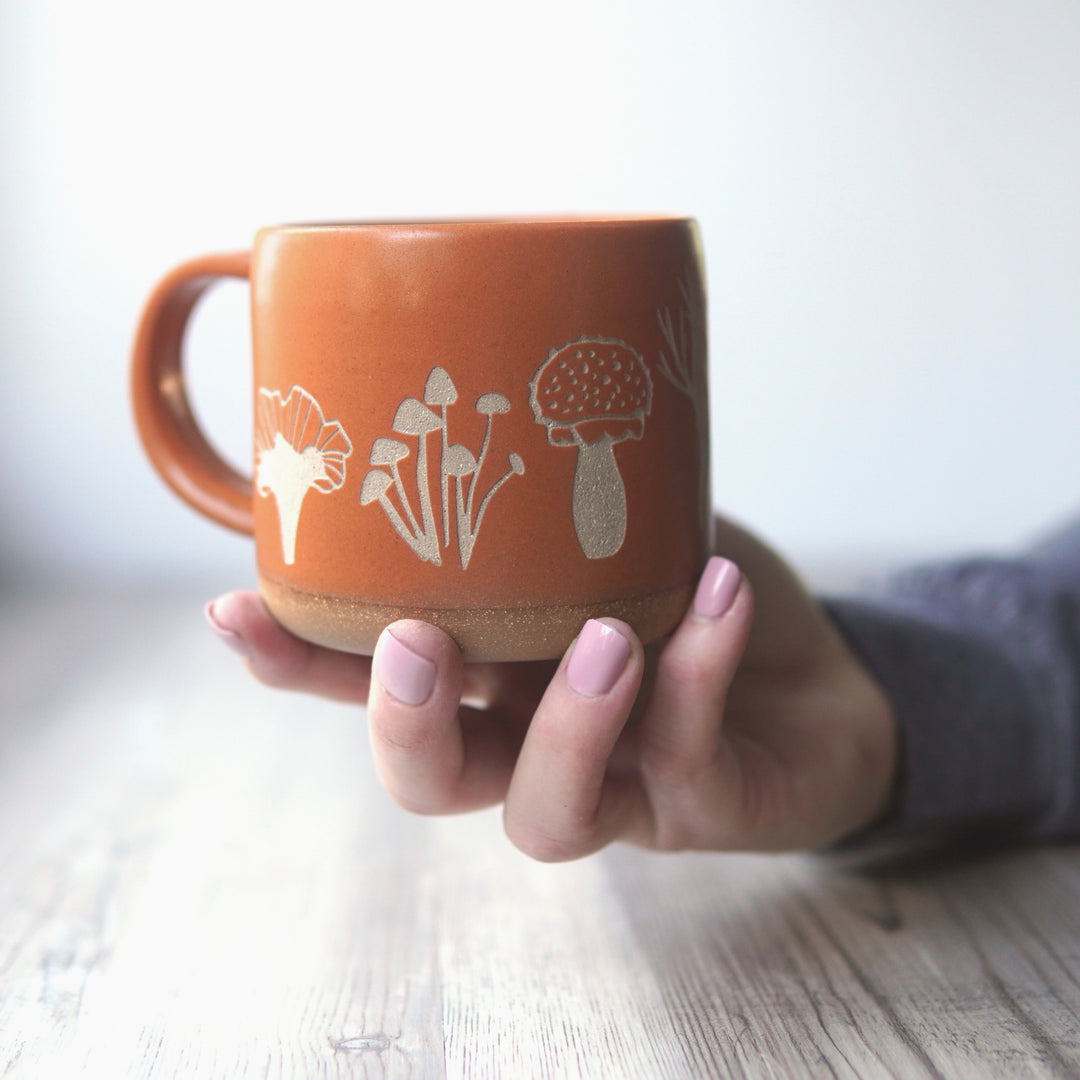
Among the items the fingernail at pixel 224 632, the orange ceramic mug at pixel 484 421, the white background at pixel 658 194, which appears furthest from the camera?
the white background at pixel 658 194

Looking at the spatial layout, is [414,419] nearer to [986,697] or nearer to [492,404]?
[492,404]

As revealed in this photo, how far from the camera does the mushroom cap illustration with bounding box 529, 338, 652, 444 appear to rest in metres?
0.44

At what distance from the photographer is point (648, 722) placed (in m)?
0.56

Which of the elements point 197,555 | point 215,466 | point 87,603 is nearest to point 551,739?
point 215,466

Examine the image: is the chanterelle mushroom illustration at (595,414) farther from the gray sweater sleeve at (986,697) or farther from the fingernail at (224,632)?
the gray sweater sleeve at (986,697)

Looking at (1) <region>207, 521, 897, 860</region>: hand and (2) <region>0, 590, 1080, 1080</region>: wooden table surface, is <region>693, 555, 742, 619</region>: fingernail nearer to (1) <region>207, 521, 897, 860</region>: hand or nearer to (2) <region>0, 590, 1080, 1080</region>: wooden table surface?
(1) <region>207, 521, 897, 860</region>: hand

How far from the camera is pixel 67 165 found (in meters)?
1.57

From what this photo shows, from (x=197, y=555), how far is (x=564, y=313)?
132cm

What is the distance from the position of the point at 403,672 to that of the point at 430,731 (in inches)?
2.1

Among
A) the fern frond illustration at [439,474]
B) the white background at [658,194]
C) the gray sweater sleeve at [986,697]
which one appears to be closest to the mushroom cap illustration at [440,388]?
the fern frond illustration at [439,474]

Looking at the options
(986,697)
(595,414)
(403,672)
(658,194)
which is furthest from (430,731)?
(658,194)

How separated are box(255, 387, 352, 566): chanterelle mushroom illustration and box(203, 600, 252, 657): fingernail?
85mm

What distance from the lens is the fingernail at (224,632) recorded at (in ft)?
1.87

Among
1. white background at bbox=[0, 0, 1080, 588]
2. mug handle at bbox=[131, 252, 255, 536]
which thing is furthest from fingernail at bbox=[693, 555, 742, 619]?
white background at bbox=[0, 0, 1080, 588]
